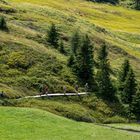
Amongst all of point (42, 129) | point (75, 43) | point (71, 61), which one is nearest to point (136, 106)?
point (71, 61)

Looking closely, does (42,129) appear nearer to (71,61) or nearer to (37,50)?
(71,61)

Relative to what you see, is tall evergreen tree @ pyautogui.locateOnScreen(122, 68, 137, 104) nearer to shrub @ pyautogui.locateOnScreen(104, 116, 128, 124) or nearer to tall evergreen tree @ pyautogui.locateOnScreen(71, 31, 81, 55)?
shrub @ pyautogui.locateOnScreen(104, 116, 128, 124)

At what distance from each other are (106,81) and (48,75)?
12.4 meters

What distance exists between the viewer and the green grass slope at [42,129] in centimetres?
5247

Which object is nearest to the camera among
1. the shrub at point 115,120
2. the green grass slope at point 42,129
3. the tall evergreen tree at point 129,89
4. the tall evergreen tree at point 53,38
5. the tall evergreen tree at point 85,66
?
the green grass slope at point 42,129

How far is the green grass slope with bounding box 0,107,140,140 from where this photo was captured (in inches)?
2066

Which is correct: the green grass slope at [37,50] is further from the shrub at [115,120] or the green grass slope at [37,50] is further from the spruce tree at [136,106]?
the spruce tree at [136,106]

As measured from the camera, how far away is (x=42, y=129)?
182 ft

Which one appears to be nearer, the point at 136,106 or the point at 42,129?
the point at 42,129

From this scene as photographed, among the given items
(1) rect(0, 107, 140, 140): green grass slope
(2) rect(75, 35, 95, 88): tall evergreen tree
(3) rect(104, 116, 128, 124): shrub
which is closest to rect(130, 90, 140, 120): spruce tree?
(3) rect(104, 116, 128, 124): shrub

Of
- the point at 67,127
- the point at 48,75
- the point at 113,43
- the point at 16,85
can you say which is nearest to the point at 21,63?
the point at 48,75

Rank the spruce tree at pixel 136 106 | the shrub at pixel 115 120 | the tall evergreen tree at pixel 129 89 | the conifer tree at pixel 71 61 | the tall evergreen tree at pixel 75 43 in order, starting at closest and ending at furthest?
1. the shrub at pixel 115 120
2. the spruce tree at pixel 136 106
3. the tall evergreen tree at pixel 129 89
4. the conifer tree at pixel 71 61
5. the tall evergreen tree at pixel 75 43

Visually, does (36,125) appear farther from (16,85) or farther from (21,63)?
→ (21,63)

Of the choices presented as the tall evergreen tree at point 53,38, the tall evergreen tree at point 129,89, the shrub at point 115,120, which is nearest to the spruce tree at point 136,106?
the tall evergreen tree at point 129,89
